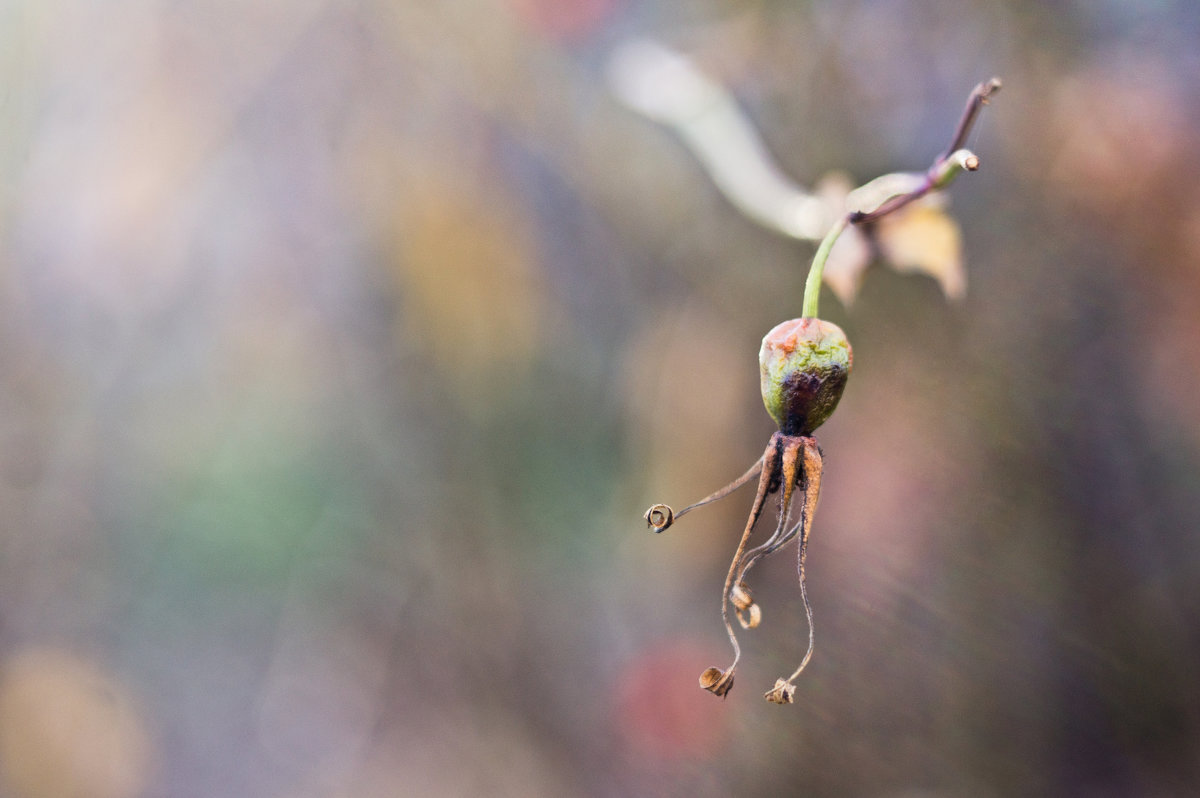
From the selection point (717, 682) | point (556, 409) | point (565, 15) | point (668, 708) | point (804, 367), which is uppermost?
point (565, 15)

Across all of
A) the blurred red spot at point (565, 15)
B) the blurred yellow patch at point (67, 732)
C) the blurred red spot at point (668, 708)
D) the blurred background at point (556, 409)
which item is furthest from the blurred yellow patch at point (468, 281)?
the blurred yellow patch at point (67, 732)

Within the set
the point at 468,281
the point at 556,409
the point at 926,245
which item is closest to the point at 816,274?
the point at 926,245

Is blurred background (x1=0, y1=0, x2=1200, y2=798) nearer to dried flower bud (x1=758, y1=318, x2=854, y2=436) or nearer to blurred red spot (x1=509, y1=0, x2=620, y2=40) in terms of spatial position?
blurred red spot (x1=509, y1=0, x2=620, y2=40)

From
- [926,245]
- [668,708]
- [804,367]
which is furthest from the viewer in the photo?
[668,708]

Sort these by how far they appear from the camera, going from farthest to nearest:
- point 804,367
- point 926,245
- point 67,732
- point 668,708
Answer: point 67,732 → point 668,708 → point 926,245 → point 804,367

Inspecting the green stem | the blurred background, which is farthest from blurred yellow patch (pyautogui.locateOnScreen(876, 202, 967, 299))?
the green stem

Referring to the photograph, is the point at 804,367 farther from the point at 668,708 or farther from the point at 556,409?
the point at 668,708

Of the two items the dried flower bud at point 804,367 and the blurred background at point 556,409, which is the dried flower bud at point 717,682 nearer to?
the dried flower bud at point 804,367
